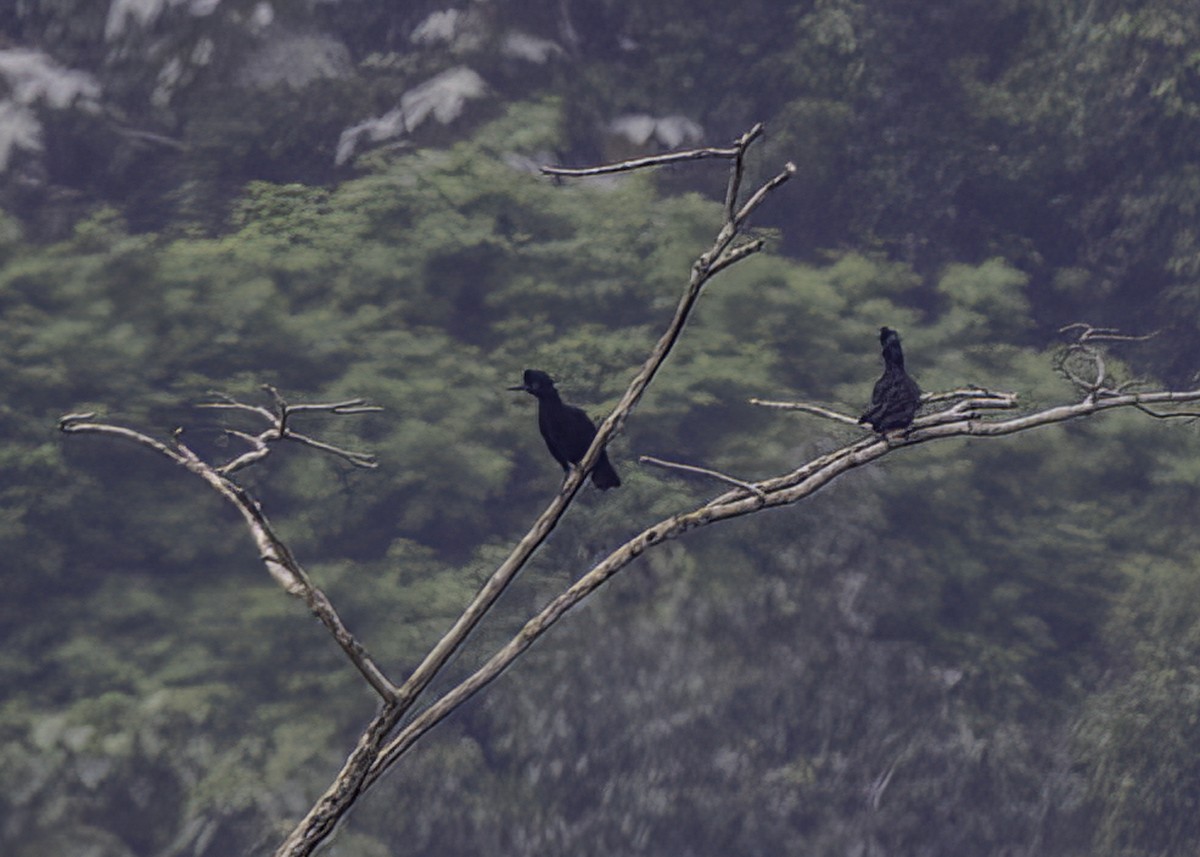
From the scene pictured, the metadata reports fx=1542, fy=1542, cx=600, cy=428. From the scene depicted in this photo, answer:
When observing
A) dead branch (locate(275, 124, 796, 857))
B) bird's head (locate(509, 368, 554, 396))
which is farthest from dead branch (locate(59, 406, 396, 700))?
bird's head (locate(509, 368, 554, 396))

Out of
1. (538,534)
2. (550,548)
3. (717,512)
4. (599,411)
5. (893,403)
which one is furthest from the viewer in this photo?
(550,548)

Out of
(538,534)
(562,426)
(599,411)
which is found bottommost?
(599,411)

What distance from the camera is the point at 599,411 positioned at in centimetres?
1752

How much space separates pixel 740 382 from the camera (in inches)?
728

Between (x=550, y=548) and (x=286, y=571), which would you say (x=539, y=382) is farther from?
(x=550, y=548)

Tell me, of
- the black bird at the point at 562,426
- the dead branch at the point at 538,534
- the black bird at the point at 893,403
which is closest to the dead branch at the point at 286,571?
the dead branch at the point at 538,534

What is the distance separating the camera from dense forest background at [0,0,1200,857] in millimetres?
16172

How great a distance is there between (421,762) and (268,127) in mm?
8905

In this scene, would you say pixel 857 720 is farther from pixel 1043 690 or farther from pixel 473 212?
pixel 473 212

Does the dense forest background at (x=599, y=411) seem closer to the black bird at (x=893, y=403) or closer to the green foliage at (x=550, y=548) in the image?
the green foliage at (x=550, y=548)

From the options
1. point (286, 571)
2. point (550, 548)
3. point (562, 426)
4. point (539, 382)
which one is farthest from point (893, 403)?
point (550, 548)

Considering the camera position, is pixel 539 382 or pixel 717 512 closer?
pixel 717 512

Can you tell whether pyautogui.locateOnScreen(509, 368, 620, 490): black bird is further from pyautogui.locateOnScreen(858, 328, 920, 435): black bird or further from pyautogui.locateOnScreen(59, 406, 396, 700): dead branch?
pyautogui.locateOnScreen(59, 406, 396, 700): dead branch

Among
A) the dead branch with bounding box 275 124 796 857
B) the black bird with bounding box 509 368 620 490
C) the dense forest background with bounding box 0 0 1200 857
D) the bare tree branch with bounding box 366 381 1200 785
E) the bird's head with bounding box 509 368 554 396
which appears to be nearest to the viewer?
the dead branch with bounding box 275 124 796 857
